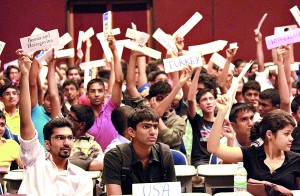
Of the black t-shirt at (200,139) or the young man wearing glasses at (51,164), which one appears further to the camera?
the black t-shirt at (200,139)

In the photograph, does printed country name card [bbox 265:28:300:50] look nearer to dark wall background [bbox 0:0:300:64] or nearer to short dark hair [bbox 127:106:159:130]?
short dark hair [bbox 127:106:159:130]

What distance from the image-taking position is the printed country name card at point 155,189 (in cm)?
398

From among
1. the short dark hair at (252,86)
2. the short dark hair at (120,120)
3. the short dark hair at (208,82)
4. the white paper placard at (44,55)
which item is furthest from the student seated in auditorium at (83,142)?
the short dark hair at (252,86)

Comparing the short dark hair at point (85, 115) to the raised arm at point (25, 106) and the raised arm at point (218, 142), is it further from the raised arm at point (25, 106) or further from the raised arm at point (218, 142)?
the raised arm at point (218, 142)

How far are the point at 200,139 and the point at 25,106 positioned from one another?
204 centimetres

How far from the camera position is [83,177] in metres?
4.50

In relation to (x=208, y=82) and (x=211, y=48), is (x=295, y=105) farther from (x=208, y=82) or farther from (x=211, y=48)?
(x=211, y=48)

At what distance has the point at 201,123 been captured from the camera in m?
6.12

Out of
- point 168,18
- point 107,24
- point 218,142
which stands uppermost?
point 168,18

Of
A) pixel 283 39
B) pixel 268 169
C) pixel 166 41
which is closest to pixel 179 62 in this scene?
pixel 166 41

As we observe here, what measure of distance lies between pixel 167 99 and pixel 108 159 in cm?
156

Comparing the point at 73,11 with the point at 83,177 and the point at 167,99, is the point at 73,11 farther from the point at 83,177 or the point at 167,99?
the point at 83,177

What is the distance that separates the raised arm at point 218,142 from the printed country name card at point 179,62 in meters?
2.05

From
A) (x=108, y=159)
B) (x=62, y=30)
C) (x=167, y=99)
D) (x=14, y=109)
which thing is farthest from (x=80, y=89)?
(x=62, y=30)
